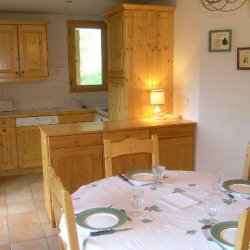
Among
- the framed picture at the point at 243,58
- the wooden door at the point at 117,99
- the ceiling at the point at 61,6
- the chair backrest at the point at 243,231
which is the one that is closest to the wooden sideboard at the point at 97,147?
the wooden door at the point at 117,99

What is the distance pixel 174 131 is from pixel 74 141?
41.3 inches

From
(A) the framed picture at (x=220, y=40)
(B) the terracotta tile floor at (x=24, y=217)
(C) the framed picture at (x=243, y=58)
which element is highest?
(A) the framed picture at (x=220, y=40)

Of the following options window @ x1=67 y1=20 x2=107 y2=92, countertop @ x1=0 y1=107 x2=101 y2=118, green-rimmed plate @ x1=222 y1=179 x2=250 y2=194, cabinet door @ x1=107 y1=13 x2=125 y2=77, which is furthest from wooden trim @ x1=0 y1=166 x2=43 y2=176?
green-rimmed plate @ x1=222 y1=179 x2=250 y2=194

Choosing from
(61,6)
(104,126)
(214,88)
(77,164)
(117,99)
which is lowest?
(77,164)

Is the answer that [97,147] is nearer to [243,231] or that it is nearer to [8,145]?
A: [8,145]

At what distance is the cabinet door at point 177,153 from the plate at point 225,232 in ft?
6.78

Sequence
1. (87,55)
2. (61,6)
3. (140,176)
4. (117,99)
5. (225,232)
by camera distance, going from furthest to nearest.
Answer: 1. (87,55)
2. (61,6)
3. (117,99)
4. (140,176)
5. (225,232)

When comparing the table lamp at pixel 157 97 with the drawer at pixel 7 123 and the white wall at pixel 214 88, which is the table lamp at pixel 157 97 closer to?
the white wall at pixel 214 88

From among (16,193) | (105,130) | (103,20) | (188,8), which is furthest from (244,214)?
(103,20)

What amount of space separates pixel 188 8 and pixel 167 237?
2788 mm

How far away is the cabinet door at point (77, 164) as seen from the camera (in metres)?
3.26

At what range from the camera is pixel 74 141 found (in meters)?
3.29

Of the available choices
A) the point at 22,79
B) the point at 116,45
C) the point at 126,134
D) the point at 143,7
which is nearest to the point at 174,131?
the point at 126,134

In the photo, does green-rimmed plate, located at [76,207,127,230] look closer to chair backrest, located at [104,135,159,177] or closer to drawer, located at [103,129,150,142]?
chair backrest, located at [104,135,159,177]
